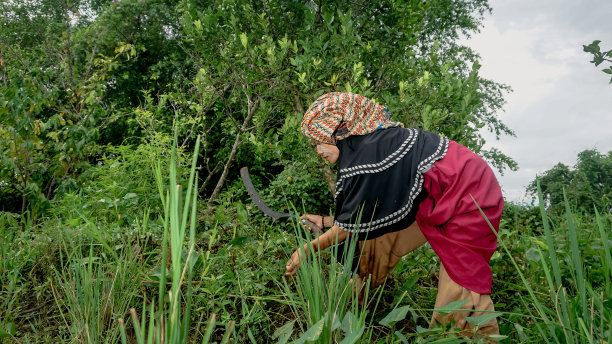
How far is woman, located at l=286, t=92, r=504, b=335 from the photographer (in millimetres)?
1996

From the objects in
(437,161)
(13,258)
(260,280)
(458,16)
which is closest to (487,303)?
(437,161)

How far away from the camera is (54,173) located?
4543 mm

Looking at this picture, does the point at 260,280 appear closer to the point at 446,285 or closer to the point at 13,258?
the point at 446,285

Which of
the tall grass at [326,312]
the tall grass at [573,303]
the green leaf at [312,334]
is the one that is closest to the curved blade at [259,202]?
the tall grass at [326,312]

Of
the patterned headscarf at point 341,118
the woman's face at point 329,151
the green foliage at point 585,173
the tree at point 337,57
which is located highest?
the tree at point 337,57

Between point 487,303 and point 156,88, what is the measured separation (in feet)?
31.9

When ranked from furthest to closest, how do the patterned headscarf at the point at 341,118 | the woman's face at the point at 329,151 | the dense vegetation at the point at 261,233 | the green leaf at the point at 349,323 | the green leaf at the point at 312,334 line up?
1. the woman's face at the point at 329,151
2. the patterned headscarf at the point at 341,118
3. the dense vegetation at the point at 261,233
4. the green leaf at the point at 349,323
5. the green leaf at the point at 312,334

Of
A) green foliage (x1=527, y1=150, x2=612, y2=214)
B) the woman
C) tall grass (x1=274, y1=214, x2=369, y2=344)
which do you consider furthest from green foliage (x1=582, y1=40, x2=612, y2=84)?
green foliage (x1=527, y1=150, x2=612, y2=214)

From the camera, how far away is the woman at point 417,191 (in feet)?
6.55

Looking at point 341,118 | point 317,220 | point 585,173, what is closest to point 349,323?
point 341,118

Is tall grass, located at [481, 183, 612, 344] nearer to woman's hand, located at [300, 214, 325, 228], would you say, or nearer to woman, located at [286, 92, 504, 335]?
woman, located at [286, 92, 504, 335]

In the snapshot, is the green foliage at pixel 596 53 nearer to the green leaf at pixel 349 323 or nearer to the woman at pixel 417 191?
the woman at pixel 417 191

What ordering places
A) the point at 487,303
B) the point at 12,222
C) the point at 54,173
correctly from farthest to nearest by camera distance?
the point at 54,173
the point at 12,222
the point at 487,303

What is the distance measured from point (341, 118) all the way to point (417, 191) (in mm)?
540
